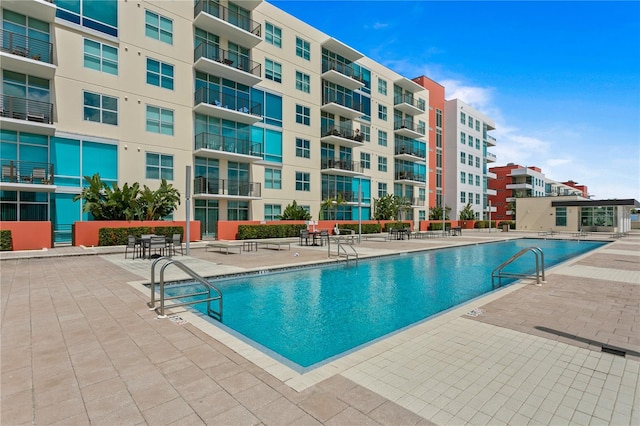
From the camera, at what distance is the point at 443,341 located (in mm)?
4512

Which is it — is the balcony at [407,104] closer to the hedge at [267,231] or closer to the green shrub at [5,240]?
the hedge at [267,231]

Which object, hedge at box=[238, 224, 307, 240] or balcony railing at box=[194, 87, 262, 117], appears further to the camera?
balcony railing at box=[194, 87, 262, 117]

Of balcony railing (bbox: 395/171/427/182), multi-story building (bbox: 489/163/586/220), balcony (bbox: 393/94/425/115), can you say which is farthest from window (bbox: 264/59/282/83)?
multi-story building (bbox: 489/163/586/220)

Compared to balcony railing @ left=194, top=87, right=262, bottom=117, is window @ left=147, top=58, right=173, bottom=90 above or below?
above

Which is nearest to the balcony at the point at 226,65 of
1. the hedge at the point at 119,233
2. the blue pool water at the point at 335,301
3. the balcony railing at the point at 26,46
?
the balcony railing at the point at 26,46

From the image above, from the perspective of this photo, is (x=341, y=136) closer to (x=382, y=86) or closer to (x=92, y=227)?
(x=382, y=86)

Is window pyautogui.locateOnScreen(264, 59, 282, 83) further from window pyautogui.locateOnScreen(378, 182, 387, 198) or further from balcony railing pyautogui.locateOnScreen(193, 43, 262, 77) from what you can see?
window pyautogui.locateOnScreen(378, 182, 387, 198)

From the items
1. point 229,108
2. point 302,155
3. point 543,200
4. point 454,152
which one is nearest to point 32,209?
point 229,108

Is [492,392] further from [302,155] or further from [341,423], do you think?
[302,155]

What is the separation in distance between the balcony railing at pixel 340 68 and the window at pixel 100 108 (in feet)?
62.6

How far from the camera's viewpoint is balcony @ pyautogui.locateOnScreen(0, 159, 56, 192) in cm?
1593

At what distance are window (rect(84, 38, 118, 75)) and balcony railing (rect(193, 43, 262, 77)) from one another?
514 centimetres

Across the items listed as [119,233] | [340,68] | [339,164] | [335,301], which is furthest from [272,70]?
[335,301]

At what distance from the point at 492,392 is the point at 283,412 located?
6.66 ft
